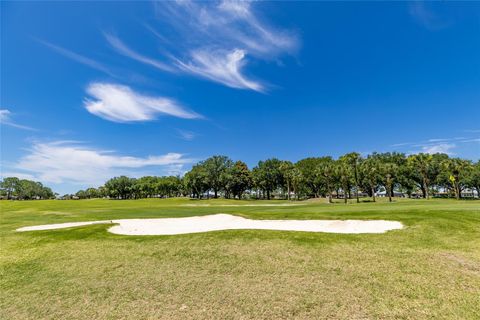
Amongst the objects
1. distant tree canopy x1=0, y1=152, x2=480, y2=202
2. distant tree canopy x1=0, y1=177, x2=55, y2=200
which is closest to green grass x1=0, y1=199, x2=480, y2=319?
distant tree canopy x1=0, y1=152, x2=480, y2=202

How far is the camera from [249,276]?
28.9 ft

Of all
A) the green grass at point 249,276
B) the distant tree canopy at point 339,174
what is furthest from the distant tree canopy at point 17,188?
the green grass at point 249,276

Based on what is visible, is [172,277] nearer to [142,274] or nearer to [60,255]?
[142,274]

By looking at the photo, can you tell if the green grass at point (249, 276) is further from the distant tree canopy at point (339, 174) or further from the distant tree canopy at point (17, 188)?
the distant tree canopy at point (17, 188)

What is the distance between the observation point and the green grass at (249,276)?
673 cm

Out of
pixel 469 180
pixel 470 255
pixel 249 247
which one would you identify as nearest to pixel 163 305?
pixel 249 247

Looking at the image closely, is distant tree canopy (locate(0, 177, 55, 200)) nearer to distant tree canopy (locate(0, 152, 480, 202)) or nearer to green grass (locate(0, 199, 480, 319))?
distant tree canopy (locate(0, 152, 480, 202))

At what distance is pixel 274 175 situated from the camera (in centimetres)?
10794

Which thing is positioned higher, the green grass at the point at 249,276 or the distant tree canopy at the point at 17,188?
the distant tree canopy at the point at 17,188

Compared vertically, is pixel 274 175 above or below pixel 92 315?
above

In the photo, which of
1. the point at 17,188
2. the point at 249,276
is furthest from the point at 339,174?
the point at 17,188

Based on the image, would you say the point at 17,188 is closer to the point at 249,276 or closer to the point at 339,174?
the point at 339,174

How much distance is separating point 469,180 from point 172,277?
359ft

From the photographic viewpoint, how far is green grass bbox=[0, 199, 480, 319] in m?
6.73
